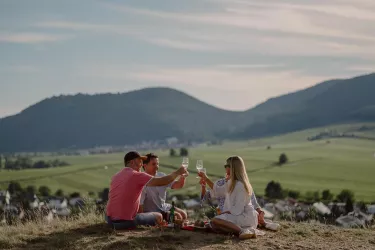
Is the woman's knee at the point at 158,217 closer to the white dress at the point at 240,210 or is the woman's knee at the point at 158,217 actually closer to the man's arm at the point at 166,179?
the man's arm at the point at 166,179

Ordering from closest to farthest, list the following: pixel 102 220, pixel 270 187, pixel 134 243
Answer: pixel 134 243, pixel 102 220, pixel 270 187

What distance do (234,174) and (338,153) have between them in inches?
4524

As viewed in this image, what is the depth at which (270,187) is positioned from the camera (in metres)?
72.4

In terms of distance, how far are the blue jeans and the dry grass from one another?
191 mm

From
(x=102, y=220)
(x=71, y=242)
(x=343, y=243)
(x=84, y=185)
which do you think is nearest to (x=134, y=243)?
(x=71, y=242)

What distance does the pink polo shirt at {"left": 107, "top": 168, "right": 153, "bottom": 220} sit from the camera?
34.9ft

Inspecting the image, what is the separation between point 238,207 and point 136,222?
217 centimetres

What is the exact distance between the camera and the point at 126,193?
10828 mm

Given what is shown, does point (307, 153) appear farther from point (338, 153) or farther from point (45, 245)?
point (45, 245)

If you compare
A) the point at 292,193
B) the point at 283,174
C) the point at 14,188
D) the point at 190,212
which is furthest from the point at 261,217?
the point at 283,174

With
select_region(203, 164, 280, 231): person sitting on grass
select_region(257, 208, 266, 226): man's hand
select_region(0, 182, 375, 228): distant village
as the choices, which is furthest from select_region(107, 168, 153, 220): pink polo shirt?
select_region(257, 208, 266, 226): man's hand

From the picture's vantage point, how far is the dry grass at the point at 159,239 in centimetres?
985

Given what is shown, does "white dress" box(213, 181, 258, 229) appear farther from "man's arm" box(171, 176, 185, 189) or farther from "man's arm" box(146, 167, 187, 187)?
"man's arm" box(146, 167, 187, 187)

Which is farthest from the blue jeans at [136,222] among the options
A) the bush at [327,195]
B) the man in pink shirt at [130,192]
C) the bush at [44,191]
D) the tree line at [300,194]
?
the bush at [44,191]
